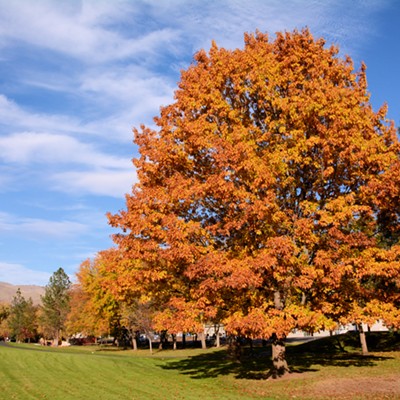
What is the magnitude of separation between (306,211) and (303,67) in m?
7.12

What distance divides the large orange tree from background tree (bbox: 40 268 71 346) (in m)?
76.1

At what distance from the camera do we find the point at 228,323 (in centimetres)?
1498

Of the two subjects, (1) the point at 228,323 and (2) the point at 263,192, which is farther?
(2) the point at 263,192

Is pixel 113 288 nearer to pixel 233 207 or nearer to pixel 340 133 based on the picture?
pixel 233 207

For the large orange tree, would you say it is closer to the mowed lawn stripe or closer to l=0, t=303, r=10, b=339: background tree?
the mowed lawn stripe

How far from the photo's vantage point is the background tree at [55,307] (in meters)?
87.9

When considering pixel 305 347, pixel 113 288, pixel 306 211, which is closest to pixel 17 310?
pixel 305 347

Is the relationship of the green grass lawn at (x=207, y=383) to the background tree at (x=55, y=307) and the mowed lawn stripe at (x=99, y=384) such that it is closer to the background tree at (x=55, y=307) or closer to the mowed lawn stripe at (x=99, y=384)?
the mowed lawn stripe at (x=99, y=384)

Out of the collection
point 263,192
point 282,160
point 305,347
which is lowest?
point 305,347

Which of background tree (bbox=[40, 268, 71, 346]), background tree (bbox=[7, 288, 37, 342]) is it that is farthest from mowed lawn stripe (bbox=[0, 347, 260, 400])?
background tree (bbox=[7, 288, 37, 342])

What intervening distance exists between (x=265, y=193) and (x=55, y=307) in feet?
275

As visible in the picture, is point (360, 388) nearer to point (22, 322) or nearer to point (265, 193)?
point (265, 193)

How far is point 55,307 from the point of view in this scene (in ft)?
294

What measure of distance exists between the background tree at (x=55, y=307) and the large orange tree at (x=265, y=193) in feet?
250
